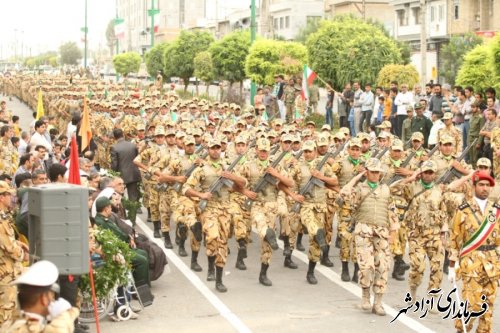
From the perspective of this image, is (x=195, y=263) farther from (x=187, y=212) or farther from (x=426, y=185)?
(x=426, y=185)

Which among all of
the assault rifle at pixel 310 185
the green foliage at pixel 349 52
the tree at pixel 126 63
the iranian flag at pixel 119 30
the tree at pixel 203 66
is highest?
the iranian flag at pixel 119 30

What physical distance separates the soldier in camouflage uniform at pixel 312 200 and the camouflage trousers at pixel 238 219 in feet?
2.17

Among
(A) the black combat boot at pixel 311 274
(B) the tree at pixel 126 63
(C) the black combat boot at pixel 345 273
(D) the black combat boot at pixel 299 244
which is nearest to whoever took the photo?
(A) the black combat boot at pixel 311 274

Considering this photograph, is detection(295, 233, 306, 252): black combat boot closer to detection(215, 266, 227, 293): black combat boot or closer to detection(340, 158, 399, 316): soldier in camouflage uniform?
detection(215, 266, 227, 293): black combat boot

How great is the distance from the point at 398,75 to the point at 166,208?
49.4ft

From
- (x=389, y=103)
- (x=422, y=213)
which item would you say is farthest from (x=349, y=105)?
(x=422, y=213)

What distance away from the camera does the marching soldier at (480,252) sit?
948 cm

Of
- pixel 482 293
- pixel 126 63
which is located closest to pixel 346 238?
pixel 482 293

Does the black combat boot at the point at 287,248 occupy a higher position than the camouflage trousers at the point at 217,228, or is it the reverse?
the camouflage trousers at the point at 217,228

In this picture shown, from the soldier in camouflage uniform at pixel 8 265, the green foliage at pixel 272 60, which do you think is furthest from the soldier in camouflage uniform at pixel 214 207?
the green foliage at pixel 272 60

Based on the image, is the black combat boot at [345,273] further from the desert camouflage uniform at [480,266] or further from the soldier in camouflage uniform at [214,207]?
the desert camouflage uniform at [480,266]

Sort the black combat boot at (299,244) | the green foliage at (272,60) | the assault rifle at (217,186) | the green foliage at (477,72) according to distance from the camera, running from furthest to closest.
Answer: the green foliage at (272,60)
the green foliage at (477,72)
the black combat boot at (299,244)
the assault rifle at (217,186)

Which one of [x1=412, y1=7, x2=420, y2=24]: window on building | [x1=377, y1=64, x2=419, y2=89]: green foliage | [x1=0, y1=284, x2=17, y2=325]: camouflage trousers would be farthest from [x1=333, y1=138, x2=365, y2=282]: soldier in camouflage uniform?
[x1=412, y1=7, x2=420, y2=24]: window on building

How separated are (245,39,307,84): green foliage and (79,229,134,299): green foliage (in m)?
25.3
